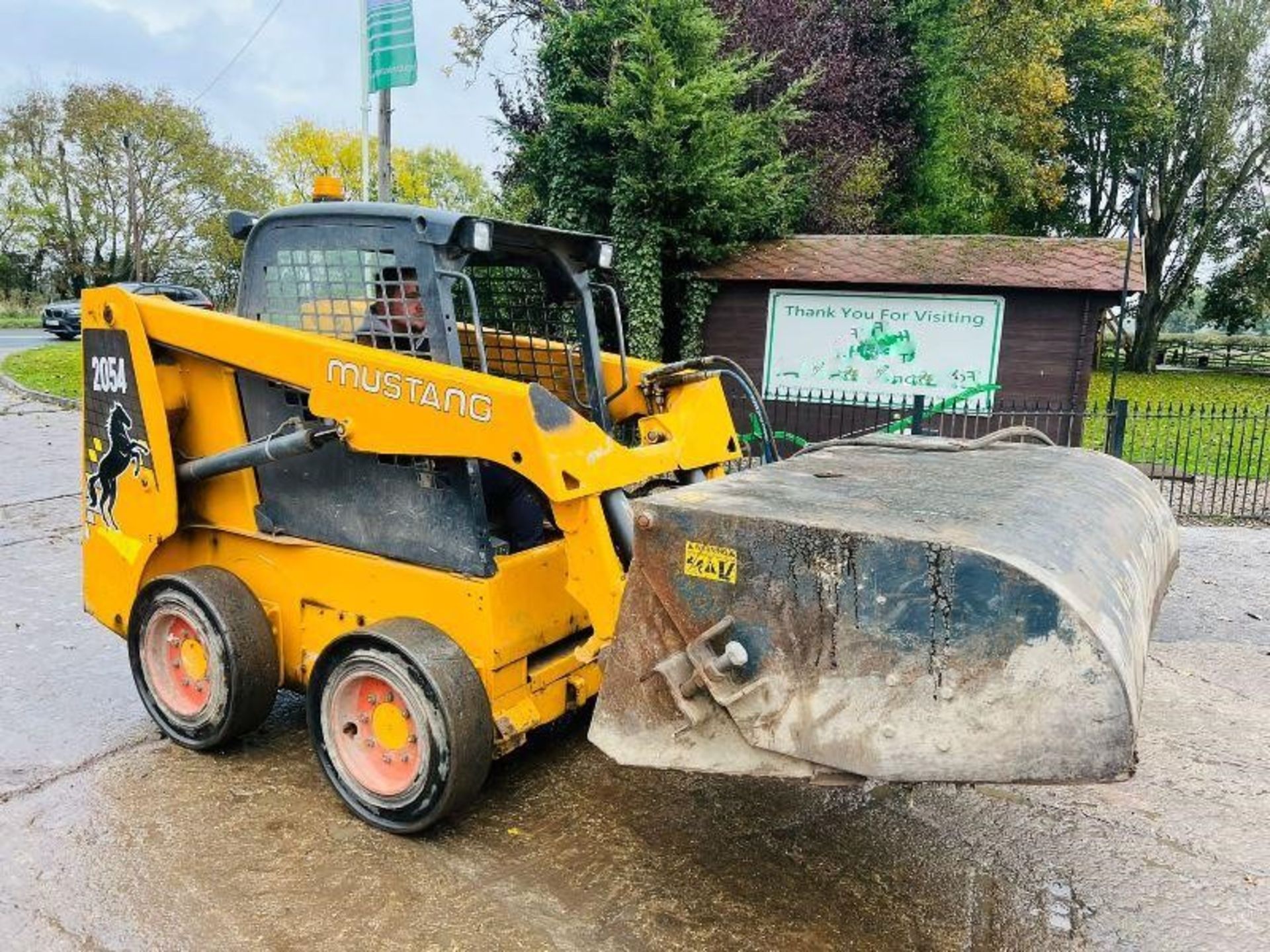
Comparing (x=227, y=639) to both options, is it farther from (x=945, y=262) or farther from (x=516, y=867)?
(x=945, y=262)

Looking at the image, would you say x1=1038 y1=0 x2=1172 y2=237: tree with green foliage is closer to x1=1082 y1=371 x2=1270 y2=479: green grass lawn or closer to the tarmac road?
x1=1082 y1=371 x2=1270 y2=479: green grass lawn

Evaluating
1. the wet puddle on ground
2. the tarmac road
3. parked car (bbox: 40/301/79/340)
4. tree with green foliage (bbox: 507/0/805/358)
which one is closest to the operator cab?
the wet puddle on ground

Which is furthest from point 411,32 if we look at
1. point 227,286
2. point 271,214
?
point 227,286

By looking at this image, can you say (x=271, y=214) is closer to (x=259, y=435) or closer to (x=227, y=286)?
(x=259, y=435)

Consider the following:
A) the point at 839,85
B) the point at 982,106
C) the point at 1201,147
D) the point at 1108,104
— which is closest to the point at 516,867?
the point at 839,85

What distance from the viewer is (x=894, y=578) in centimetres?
232

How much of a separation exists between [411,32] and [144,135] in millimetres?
32657

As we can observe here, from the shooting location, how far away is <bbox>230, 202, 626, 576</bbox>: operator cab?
3463mm

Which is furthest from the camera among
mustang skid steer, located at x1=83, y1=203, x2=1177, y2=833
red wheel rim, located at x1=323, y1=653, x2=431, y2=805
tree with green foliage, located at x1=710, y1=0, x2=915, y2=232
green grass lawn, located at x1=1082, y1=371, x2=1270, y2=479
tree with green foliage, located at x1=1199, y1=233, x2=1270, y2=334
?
tree with green foliage, located at x1=1199, y1=233, x2=1270, y2=334

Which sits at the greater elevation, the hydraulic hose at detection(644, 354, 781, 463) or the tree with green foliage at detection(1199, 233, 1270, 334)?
the tree with green foliage at detection(1199, 233, 1270, 334)

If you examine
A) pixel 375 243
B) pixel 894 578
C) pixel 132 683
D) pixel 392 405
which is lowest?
pixel 132 683

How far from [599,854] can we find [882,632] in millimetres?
1556

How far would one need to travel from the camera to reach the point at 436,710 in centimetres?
319

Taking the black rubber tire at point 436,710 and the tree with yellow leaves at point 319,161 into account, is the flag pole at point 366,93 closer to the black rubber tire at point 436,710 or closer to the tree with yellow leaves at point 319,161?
the black rubber tire at point 436,710
